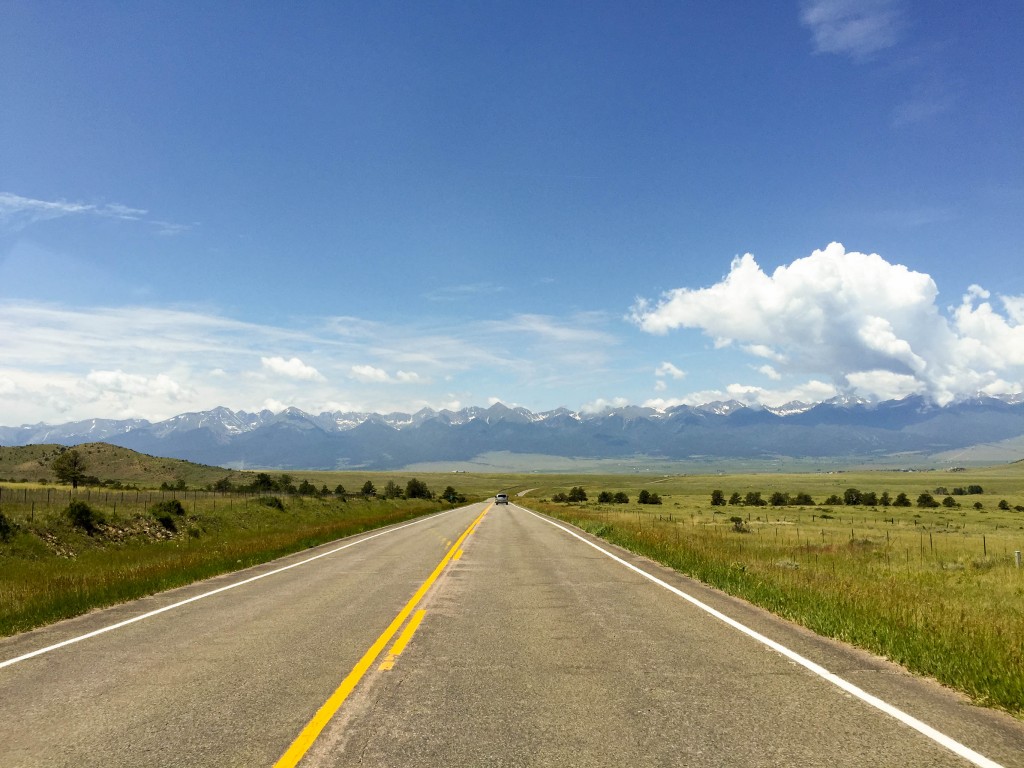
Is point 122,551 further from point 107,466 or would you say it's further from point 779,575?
point 107,466

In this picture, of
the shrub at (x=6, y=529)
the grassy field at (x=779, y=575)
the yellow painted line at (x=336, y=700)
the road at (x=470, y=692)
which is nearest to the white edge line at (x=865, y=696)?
the road at (x=470, y=692)

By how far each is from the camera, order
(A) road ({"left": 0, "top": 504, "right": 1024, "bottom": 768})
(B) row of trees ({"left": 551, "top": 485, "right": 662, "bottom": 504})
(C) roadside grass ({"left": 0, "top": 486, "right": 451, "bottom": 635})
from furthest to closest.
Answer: (B) row of trees ({"left": 551, "top": 485, "right": 662, "bottom": 504}) < (C) roadside grass ({"left": 0, "top": 486, "right": 451, "bottom": 635}) < (A) road ({"left": 0, "top": 504, "right": 1024, "bottom": 768})

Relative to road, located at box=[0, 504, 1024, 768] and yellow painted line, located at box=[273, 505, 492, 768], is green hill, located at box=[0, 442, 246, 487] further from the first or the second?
yellow painted line, located at box=[273, 505, 492, 768]

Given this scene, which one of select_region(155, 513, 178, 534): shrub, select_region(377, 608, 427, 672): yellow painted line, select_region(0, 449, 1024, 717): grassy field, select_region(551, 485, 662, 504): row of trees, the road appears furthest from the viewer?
select_region(551, 485, 662, 504): row of trees

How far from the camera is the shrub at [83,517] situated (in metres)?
27.3

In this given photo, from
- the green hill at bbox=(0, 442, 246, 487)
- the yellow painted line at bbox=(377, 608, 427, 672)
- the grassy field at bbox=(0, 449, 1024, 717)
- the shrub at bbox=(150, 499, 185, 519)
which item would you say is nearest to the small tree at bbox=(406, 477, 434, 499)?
the green hill at bbox=(0, 442, 246, 487)

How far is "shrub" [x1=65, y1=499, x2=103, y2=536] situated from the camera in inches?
1074

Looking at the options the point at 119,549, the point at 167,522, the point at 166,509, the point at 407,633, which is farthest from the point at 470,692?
the point at 166,509

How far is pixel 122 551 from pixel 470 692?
25598mm

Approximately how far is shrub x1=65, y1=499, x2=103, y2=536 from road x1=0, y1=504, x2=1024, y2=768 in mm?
19683

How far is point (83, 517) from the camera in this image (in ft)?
91.0

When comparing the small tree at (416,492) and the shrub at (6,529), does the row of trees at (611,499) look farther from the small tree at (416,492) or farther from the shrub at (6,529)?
the shrub at (6,529)

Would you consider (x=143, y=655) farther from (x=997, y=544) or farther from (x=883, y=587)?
(x=997, y=544)

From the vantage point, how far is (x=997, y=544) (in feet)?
123
